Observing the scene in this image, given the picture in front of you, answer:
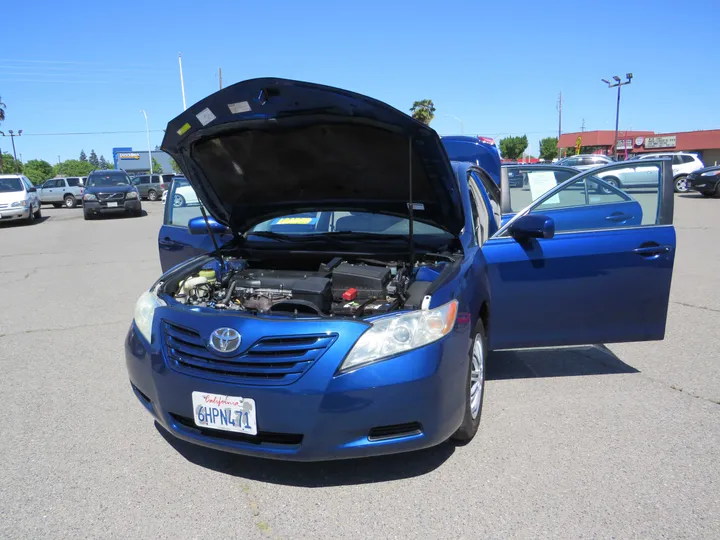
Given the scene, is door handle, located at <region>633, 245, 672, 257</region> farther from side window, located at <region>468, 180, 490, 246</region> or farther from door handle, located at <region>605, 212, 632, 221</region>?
side window, located at <region>468, 180, 490, 246</region>

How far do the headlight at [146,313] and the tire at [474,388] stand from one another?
1728 mm

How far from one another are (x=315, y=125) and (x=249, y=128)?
0.42 m

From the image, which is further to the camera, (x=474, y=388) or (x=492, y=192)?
(x=492, y=192)

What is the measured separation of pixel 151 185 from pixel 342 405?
35.1 meters

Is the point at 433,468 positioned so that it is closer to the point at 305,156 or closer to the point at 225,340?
the point at 225,340

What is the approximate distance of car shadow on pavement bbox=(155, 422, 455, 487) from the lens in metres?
3.02

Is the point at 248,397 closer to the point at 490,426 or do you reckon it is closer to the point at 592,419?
the point at 490,426

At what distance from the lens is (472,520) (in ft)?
8.71

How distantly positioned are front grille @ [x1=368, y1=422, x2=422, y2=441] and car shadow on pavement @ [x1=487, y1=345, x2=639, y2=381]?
180cm

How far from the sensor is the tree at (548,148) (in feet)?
296

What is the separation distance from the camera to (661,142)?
5647 centimetres

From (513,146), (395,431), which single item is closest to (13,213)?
(395,431)

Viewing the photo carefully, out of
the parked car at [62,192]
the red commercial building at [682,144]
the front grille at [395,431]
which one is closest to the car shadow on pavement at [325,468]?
the front grille at [395,431]

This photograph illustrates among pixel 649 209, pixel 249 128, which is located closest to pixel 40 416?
pixel 249 128
